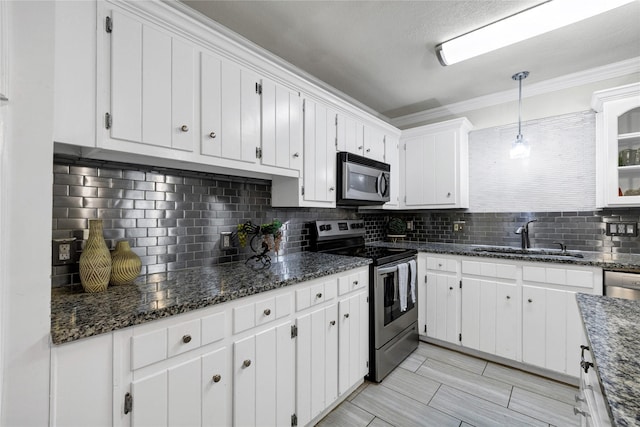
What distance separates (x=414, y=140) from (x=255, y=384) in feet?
9.57

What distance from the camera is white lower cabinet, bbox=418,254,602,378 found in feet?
7.11

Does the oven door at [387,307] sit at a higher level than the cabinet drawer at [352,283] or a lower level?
lower

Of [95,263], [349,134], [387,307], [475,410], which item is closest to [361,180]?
[349,134]

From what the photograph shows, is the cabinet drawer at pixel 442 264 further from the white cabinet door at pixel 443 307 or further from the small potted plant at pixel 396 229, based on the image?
the small potted plant at pixel 396 229

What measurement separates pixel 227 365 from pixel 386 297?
1399 mm

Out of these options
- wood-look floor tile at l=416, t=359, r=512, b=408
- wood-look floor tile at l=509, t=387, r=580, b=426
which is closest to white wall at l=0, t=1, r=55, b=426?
wood-look floor tile at l=416, t=359, r=512, b=408

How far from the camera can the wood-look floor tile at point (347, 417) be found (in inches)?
71.0

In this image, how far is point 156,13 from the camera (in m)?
1.33

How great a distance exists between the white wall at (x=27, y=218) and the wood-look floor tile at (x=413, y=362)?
7.76 ft

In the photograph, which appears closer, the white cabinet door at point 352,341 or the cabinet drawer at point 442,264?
the white cabinet door at point 352,341

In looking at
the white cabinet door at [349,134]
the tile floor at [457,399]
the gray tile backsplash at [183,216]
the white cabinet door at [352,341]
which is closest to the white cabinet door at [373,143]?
the white cabinet door at [349,134]

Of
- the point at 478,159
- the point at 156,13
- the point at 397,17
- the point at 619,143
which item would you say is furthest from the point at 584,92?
the point at 156,13

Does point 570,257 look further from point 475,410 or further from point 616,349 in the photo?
point 616,349

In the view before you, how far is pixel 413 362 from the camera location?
2531 millimetres
